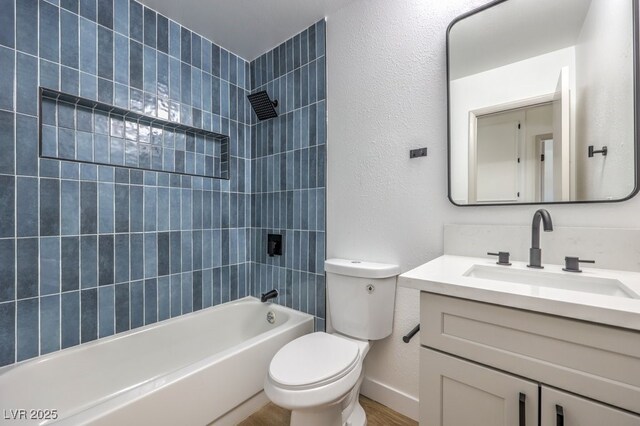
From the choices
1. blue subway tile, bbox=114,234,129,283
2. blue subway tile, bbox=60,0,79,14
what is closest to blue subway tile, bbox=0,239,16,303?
blue subway tile, bbox=114,234,129,283

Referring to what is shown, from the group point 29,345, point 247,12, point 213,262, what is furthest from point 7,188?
point 247,12

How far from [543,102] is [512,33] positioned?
34 centimetres

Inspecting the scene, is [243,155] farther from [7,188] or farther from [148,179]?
[7,188]

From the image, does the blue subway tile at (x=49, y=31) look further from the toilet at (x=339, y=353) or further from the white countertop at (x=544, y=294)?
the white countertop at (x=544, y=294)

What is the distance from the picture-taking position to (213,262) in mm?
2006

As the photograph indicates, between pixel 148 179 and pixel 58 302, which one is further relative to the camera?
pixel 148 179

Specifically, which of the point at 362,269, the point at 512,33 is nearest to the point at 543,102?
the point at 512,33

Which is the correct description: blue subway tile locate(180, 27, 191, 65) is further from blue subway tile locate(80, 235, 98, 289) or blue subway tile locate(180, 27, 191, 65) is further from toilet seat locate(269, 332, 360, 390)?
toilet seat locate(269, 332, 360, 390)

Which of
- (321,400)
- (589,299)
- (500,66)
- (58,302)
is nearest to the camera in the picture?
(589,299)

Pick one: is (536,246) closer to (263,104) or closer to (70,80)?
(263,104)

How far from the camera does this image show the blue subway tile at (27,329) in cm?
128

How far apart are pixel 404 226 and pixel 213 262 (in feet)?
4.45

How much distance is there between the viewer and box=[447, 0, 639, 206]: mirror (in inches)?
38.5

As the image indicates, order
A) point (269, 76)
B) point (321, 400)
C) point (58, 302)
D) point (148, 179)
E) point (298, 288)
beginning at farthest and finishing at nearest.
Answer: point (269, 76)
point (298, 288)
point (148, 179)
point (58, 302)
point (321, 400)
